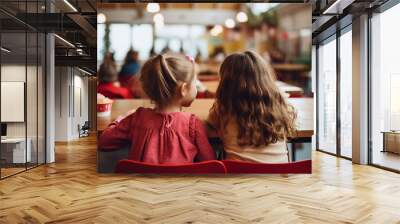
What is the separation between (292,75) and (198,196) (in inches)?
95.0

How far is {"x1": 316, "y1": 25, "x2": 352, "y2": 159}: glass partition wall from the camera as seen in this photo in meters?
8.52

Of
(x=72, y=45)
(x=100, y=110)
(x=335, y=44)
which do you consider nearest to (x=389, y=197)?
(x=100, y=110)

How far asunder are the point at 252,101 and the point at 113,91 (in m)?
2.06

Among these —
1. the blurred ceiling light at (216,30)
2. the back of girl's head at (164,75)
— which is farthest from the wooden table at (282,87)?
the blurred ceiling light at (216,30)

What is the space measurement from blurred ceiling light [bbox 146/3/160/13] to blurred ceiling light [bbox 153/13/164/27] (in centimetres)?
7

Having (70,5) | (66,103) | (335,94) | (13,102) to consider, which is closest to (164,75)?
(70,5)

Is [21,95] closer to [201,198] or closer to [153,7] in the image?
[153,7]

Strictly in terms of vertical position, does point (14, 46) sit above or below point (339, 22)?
below

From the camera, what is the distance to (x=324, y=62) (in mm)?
10086

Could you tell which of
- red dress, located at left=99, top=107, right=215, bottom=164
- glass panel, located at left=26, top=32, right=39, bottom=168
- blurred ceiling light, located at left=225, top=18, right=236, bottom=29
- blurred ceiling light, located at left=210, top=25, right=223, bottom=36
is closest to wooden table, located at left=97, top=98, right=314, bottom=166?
red dress, located at left=99, top=107, right=215, bottom=164

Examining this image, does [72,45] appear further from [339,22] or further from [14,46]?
[339,22]

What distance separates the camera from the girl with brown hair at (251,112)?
19.3 feet

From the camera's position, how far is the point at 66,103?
14.7m

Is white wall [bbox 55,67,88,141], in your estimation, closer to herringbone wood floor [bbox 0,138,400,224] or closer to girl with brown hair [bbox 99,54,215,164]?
herringbone wood floor [bbox 0,138,400,224]
